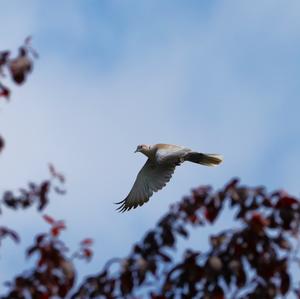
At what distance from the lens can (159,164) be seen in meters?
15.4

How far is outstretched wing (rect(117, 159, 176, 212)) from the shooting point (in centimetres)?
1555

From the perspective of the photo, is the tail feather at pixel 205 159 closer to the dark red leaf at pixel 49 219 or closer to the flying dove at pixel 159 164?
the flying dove at pixel 159 164

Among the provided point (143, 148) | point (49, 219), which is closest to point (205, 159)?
point (143, 148)

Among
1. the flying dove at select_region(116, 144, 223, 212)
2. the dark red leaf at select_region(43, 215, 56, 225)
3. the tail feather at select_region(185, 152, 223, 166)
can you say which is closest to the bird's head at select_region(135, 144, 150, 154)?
the flying dove at select_region(116, 144, 223, 212)

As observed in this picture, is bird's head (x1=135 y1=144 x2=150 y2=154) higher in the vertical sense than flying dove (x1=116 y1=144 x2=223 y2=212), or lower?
higher

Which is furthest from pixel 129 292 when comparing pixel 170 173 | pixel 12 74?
pixel 170 173

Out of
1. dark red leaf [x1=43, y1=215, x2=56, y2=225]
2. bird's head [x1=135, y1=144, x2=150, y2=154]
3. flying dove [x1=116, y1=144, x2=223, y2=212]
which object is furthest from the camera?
bird's head [x1=135, y1=144, x2=150, y2=154]

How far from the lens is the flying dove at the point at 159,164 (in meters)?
15.2

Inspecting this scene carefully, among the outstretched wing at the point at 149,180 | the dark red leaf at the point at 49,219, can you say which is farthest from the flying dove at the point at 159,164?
the dark red leaf at the point at 49,219

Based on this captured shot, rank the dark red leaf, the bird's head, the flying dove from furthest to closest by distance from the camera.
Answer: the bird's head
the flying dove
the dark red leaf

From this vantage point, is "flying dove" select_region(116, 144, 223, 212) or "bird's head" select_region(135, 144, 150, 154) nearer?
"flying dove" select_region(116, 144, 223, 212)

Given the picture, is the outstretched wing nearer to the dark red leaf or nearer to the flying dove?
the flying dove

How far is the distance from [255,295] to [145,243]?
21.4 inches

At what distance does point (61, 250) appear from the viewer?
4148 mm
